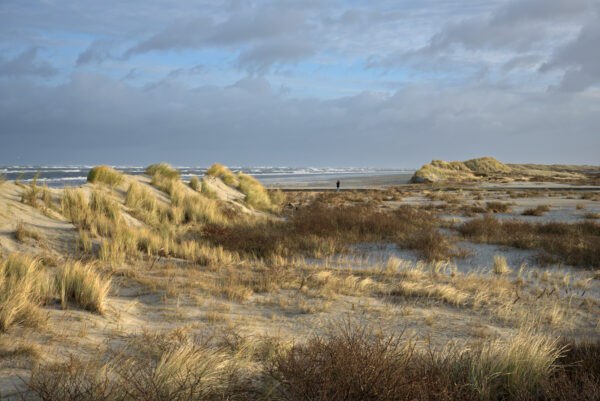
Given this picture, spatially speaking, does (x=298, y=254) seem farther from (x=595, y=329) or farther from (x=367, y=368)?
(x=367, y=368)

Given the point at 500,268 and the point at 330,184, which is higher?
the point at 330,184

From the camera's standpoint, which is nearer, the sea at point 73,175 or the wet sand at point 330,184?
the sea at point 73,175

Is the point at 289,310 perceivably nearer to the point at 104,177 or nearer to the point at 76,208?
the point at 76,208

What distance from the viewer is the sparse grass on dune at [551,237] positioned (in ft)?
28.7

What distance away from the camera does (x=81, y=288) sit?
181 inches

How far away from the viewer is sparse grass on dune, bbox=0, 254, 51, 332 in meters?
3.54

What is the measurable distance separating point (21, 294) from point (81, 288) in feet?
2.68

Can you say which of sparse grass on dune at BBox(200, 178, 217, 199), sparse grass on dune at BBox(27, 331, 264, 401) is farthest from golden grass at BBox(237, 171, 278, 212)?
sparse grass on dune at BBox(27, 331, 264, 401)

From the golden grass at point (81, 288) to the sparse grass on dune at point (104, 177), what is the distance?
9610mm

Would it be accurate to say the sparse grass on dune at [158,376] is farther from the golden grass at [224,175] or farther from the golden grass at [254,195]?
the golden grass at [224,175]

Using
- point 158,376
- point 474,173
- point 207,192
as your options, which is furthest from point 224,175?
point 474,173

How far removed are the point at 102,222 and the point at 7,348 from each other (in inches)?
242

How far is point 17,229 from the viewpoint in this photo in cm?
704

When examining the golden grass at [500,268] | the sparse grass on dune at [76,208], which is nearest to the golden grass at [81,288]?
the sparse grass on dune at [76,208]
